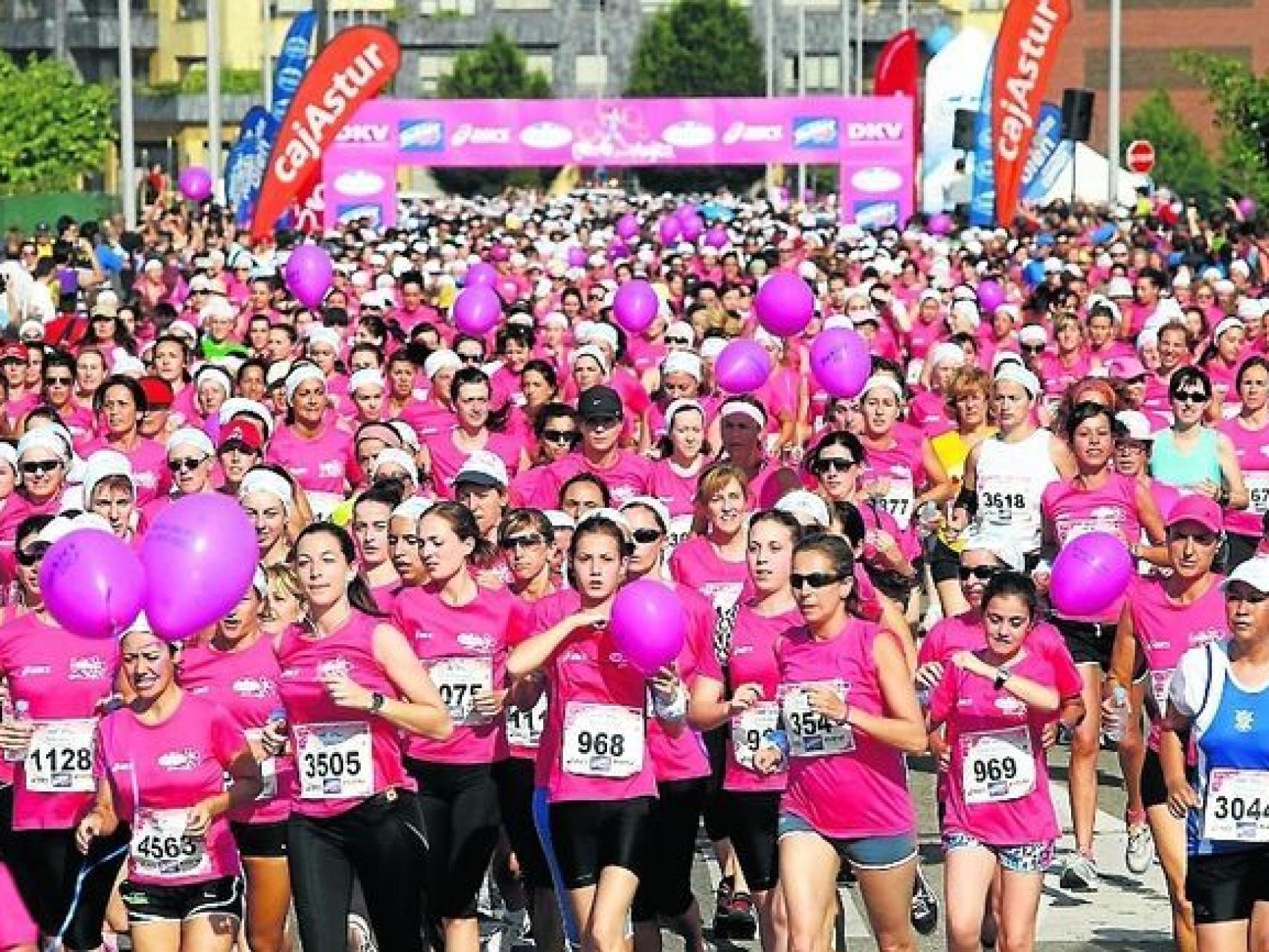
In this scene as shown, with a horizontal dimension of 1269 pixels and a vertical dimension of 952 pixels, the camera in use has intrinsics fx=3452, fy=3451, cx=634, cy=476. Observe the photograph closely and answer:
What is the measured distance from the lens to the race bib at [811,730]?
10336 millimetres

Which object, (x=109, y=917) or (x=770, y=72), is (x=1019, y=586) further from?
(x=770, y=72)

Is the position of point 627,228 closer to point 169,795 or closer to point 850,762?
point 850,762

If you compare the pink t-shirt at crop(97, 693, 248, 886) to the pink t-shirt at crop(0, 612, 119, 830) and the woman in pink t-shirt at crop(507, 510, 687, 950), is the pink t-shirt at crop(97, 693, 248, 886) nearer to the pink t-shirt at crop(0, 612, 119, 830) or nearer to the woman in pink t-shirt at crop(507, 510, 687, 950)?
the pink t-shirt at crop(0, 612, 119, 830)

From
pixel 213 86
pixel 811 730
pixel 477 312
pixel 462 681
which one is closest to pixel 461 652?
pixel 462 681

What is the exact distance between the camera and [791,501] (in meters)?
11.6

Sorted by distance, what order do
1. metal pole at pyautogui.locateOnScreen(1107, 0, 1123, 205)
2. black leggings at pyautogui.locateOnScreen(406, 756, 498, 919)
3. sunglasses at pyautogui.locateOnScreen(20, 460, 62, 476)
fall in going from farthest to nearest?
metal pole at pyautogui.locateOnScreen(1107, 0, 1123, 205) < sunglasses at pyautogui.locateOnScreen(20, 460, 62, 476) < black leggings at pyautogui.locateOnScreen(406, 756, 498, 919)

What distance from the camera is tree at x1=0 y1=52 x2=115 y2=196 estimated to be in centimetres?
6544

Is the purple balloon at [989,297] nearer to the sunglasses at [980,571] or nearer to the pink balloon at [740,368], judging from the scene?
the pink balloon at [740,368]

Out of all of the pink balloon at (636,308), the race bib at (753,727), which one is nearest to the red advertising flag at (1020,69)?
the pink balloon at (636,308)

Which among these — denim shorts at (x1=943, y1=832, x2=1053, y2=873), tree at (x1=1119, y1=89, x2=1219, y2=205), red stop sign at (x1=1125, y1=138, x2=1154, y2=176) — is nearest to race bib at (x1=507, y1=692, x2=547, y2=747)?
denim shorts at (x1=943, y1=832, x2=1053, y2=873)

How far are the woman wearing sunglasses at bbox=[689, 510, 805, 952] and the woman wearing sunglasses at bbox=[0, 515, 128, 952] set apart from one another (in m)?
1.85

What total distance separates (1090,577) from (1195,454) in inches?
178

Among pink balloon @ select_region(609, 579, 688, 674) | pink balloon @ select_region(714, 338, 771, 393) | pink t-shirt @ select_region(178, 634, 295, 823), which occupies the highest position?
pink balloon @ select_region(714, 338, 771, 393)

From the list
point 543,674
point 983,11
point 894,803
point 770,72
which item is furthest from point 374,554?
point 983,11
